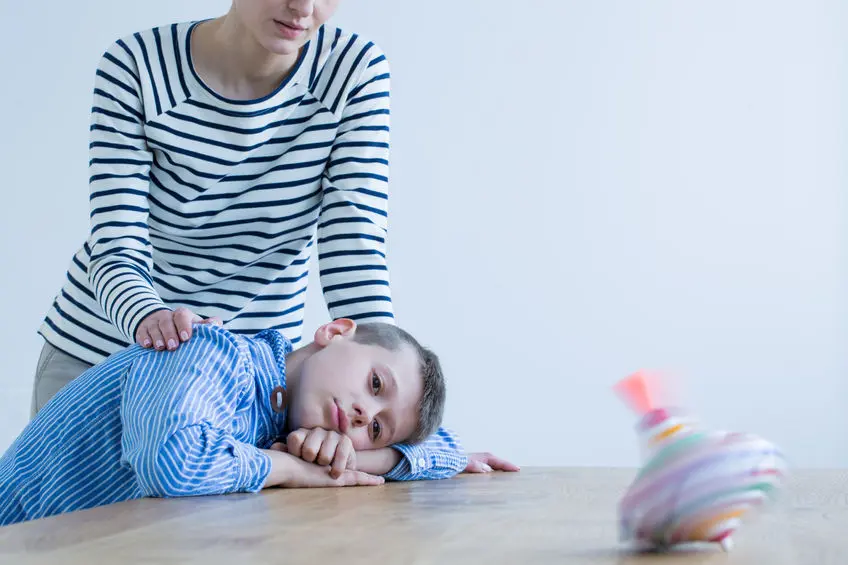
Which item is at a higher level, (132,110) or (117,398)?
(132,110)

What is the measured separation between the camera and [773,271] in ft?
11.7

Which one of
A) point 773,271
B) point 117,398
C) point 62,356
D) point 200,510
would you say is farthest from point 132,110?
point 773,271

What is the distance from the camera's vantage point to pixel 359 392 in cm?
116

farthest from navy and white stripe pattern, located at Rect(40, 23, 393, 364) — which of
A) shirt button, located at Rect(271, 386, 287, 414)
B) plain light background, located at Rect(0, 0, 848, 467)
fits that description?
plain light background, located at Rect(0, 0, 848, 467)

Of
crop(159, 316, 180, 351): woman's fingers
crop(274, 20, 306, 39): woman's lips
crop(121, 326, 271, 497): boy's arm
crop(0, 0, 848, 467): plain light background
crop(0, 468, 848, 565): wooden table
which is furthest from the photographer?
crop(0, 0, 848, 467): plain light background

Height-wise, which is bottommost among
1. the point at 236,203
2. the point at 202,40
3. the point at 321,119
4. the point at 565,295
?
the point at 565,295

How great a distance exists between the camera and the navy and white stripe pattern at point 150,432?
3.18 feet

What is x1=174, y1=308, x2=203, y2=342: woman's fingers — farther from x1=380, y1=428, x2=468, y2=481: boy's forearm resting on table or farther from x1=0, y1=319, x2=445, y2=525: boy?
x1=380, y1=428, x2=468, y2=481: boy's forearm resting on table

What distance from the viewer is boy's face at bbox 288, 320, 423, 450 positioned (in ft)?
3.80

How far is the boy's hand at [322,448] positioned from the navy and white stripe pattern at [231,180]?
279 millimetres

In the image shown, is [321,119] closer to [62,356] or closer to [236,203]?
[236,203]

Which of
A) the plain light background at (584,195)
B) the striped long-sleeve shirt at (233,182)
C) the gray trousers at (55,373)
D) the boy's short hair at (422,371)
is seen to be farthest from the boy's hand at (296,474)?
the plain light background at (584,195)

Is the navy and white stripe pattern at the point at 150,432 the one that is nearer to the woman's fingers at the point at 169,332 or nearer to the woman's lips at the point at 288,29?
the woman's fingers at the point at 169,332

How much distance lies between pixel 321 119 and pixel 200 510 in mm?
749
